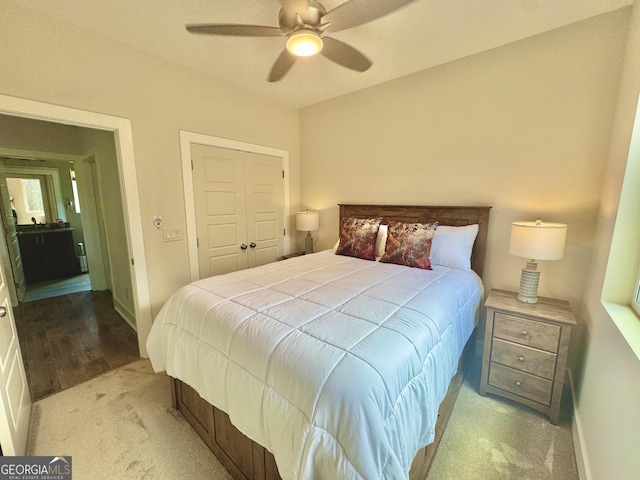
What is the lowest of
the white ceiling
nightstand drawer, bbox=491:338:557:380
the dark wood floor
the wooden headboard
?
the dark wood floor

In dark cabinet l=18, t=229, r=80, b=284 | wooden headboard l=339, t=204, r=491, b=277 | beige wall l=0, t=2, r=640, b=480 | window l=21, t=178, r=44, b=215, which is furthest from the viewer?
window l=21, t=178, r=44, b=215

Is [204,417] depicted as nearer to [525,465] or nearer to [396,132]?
[525,465]

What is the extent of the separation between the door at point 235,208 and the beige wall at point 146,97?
8.1 inches

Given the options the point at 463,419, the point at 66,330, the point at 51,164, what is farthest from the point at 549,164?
the point at 51,164

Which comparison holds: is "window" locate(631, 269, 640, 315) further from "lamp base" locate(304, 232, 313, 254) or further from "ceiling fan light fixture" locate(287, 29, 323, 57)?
"lamp base" locate(304, 232, 313, 254)

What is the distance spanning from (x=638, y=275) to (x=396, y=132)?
2208 mm

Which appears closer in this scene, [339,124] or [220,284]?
[220,284]

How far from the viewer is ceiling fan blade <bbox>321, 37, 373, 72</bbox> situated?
172cm

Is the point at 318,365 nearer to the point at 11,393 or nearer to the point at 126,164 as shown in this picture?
the point at 11,393

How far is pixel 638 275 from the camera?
1.35 meters

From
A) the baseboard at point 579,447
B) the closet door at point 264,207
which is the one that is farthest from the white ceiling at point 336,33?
the baseboard at point 579,447

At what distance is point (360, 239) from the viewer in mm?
2730

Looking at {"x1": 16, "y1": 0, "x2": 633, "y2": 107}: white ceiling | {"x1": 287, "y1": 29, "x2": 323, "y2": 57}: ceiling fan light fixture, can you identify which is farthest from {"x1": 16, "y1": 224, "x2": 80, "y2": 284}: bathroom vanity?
{"x1": 287, "y1": 29, "x2": 323, "y2": 57}: ceiling fan light fixture

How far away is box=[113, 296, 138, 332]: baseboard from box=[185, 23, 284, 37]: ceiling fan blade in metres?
2.93
